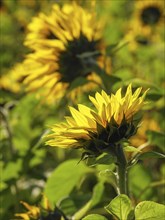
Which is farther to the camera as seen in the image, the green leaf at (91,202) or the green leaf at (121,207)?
the green leaf at (91,202)

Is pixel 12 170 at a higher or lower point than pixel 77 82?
lower

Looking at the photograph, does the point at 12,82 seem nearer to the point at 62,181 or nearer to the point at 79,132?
the point at 62,181

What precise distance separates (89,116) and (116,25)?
12.4 feet

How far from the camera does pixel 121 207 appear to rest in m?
1.32

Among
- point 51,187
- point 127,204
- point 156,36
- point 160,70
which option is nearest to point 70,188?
point 51,187

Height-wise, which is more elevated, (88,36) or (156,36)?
(88,36)

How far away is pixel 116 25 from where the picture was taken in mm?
5039

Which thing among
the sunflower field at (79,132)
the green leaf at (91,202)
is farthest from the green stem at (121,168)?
the green leaf at (91,202)

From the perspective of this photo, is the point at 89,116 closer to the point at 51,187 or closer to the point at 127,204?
the point at 127,204

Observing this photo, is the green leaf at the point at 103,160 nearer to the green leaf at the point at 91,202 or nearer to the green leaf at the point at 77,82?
the green leaf at the point at 91,202

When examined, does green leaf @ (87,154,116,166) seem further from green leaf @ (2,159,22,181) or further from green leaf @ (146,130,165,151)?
green leaf @ (2,159,22,181)

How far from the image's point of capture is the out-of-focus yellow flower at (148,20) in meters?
4.86

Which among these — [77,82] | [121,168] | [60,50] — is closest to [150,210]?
[121,168]

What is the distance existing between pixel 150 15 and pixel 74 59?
280 cm
